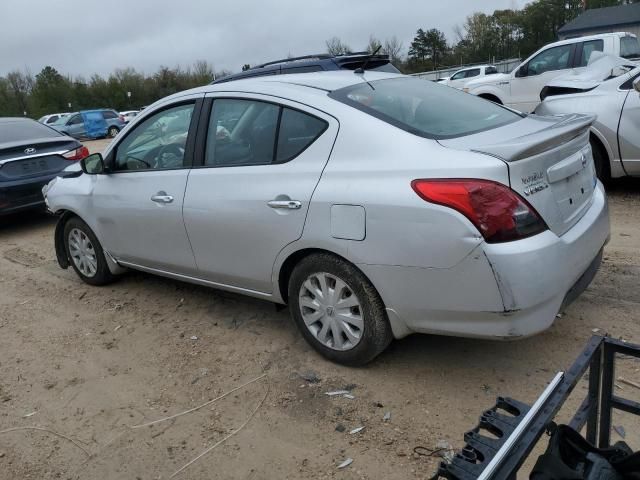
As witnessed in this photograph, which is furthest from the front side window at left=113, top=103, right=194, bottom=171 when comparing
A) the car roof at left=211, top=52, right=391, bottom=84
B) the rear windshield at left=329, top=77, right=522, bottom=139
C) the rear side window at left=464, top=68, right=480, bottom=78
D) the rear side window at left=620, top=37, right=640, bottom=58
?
the rear side window at left=464, top=68, right=480, bottom=78

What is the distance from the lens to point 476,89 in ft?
39.7

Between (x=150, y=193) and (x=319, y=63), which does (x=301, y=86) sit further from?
(x=319, y=63)

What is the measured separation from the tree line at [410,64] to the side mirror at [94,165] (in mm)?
51469

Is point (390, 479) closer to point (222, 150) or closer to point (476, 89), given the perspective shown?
point (222, 150)

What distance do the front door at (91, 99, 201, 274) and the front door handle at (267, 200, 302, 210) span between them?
839mm

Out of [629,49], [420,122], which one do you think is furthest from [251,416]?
[629,49]

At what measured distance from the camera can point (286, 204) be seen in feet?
10.5

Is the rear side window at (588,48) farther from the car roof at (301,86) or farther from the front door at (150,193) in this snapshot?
the front door at (150,193)

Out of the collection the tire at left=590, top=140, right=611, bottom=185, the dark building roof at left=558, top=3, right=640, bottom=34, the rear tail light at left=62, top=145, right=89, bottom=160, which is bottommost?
the tire at left=590, top=140, right=611, bottom=185

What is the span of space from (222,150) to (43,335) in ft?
6.44

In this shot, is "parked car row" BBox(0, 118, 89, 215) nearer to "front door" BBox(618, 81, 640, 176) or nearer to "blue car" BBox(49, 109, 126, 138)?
"front door" BBox(618, 81, 640, 176)

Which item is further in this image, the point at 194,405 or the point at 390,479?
the point at 194,405

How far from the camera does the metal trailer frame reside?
1.39 meters

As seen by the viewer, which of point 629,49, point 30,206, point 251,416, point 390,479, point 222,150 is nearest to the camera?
point 390,479
